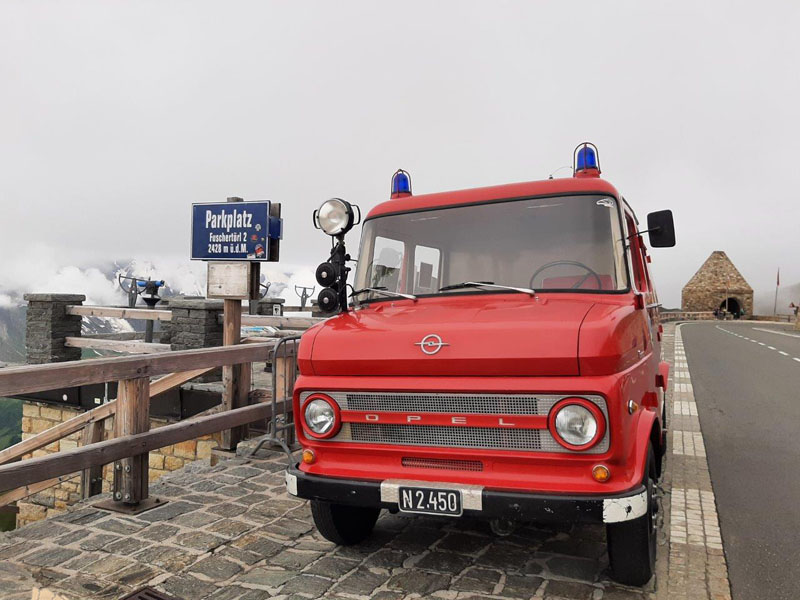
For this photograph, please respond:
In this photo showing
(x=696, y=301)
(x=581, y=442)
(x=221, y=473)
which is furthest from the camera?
(x=696, y=301)

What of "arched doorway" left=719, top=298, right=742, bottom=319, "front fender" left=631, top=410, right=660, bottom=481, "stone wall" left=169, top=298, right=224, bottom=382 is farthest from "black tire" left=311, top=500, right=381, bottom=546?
"arched doorway" left=719, top=298, right=742, bottom=319

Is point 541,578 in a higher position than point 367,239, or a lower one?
lower

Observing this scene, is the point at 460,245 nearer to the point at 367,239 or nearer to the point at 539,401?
the point at 367,239

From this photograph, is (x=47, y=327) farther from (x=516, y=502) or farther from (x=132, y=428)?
(x=516, y=502)

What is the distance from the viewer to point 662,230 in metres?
4.16

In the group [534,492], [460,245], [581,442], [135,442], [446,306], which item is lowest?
[135,442]

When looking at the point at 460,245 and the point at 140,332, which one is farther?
the point at 140,332

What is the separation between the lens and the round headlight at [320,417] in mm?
3617

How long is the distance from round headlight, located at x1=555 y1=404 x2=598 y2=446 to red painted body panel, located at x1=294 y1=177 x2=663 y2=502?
76mm

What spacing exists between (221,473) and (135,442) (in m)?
1.42

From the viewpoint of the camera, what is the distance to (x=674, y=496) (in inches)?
210

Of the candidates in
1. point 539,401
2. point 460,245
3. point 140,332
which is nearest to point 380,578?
point 539,401

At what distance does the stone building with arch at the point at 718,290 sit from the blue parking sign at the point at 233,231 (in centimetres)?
8991

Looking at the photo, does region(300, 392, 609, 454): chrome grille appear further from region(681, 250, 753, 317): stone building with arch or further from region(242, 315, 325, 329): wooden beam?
region(681, 250, 753, 317): stone building with arch
